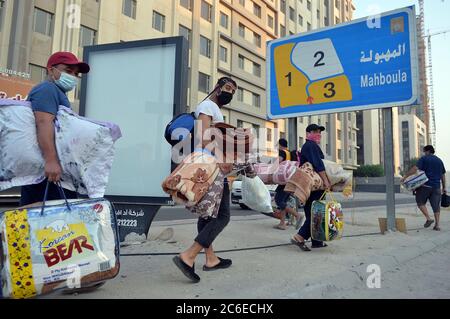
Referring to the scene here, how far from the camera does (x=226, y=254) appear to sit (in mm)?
4258

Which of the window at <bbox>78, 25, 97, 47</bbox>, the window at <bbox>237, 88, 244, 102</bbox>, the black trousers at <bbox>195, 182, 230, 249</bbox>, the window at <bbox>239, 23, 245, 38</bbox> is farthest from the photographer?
the window at <bbox>239, 23, 245, 38</bbox>

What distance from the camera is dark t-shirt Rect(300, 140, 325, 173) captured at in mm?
4574

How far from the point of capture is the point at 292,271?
3469mm

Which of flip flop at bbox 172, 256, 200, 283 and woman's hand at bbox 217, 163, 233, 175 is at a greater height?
woman's hand at bbox 217, 163, 233, 175

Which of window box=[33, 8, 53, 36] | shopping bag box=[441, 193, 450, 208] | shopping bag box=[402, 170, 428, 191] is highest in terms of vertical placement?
window box=[33, 8, 53, 36]

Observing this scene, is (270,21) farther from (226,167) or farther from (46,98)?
(46,98)

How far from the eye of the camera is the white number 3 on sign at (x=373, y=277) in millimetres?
3164

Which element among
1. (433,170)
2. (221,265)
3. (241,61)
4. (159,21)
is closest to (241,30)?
(241,61)

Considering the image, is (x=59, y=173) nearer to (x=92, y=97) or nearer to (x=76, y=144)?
(x=76, y=144)

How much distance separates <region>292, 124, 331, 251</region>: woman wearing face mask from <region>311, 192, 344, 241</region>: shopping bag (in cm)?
16

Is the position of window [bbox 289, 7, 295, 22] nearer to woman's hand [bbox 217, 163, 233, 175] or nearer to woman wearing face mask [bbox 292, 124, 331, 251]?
woman wearing face mask [bbox 292, 124, 331, 251]

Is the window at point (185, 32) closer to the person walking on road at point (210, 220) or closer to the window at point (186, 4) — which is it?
the window at point (186, 4)

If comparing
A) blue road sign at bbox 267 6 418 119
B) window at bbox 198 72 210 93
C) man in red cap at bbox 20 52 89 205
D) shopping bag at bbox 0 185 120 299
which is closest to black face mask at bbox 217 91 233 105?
man in red cap at bbox 20 52 89 205

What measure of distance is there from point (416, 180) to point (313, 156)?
12.9ft
